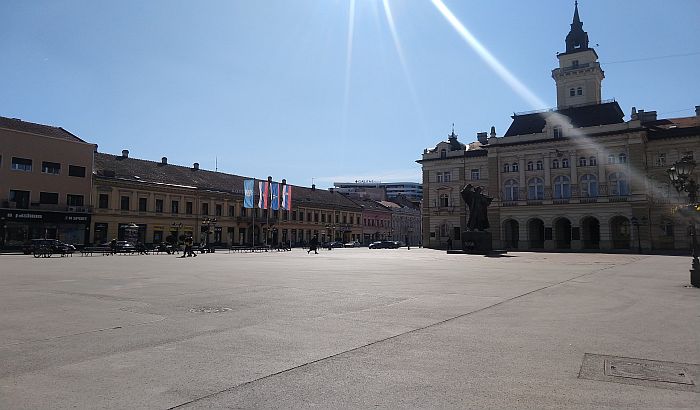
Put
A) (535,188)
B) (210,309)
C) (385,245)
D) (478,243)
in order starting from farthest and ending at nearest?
(385,245)
(535,188)
(478,243)
(210,309)

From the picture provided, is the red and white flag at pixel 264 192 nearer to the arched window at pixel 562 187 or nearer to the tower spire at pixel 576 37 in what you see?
the arched window at pixel 562 187

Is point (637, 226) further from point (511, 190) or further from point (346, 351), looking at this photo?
point (346, 351)

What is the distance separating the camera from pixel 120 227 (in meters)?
61.2

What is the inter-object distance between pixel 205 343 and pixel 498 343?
4.29m

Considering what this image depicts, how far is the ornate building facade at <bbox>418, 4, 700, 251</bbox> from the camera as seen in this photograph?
194ft

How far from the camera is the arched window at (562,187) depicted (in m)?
65.2

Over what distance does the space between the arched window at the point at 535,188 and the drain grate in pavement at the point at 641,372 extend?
64.8m

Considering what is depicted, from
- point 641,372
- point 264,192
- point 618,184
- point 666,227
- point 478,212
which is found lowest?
point 641,372

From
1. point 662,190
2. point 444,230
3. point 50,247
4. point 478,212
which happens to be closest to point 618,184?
point 662,190

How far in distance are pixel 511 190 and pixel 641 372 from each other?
67.0 m

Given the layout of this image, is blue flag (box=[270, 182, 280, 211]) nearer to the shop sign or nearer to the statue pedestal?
the shop sign

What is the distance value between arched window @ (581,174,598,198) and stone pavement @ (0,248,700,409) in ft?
184

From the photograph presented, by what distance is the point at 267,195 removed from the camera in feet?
195

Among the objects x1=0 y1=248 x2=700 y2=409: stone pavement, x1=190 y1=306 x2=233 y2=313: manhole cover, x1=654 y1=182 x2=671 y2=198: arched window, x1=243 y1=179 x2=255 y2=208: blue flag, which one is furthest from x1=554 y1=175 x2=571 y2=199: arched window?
x1=190 y1=306 x2=233 y2=313: manhole cover
